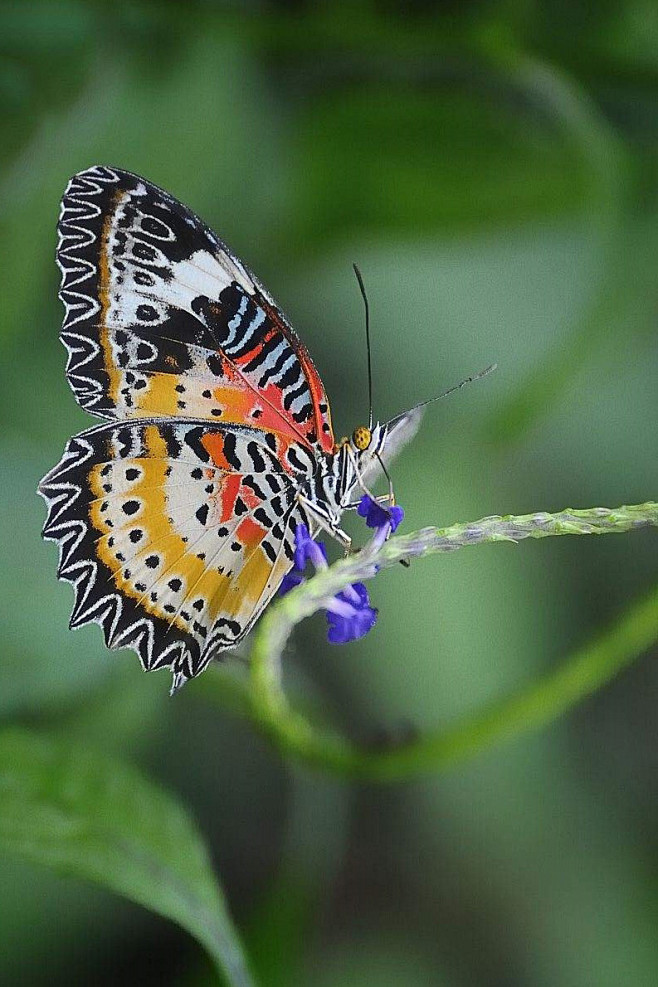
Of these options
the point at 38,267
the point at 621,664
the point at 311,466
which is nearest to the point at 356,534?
the point at 311,466

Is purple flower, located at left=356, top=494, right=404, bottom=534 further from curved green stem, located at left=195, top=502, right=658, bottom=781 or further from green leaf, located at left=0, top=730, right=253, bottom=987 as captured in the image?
green leaf, located at left=0, top=730, right=253, bottom=987

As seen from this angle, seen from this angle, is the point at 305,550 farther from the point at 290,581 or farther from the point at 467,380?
the point at 467,380

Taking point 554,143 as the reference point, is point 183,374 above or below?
below

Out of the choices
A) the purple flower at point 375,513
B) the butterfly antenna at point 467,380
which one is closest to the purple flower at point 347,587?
the purple flower at point 375,513

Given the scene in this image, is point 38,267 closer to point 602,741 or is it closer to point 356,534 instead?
point 356,534

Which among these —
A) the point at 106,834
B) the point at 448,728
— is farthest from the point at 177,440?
the point at 448,728
